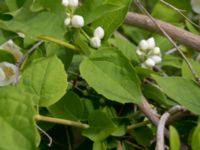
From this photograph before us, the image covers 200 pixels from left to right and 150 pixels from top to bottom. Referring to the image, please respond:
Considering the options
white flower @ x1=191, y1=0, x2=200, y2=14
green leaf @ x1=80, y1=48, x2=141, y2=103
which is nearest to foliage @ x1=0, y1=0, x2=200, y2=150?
green leaf @ x1=80, y1=48, x2=141, y2=103

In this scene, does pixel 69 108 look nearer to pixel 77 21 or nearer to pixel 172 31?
pixel 77 21

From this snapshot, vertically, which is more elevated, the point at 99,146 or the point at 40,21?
the point at 40,21

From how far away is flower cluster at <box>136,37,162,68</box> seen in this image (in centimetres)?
83

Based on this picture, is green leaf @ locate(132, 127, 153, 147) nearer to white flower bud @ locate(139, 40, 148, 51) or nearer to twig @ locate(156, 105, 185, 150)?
twig @ locate(156, 105, 185, 150)

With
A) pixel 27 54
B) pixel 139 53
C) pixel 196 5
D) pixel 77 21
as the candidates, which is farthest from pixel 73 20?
pixel 196 5

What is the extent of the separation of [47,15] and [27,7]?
0.03 meters

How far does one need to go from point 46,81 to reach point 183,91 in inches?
8.0

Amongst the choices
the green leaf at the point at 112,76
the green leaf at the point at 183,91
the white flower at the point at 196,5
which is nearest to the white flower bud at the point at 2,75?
the green leaf at the point at 112,76

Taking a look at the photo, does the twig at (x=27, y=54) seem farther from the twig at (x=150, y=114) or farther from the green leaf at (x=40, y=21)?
the twig at (x=150, y=114)

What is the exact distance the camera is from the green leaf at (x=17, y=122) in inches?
20.1

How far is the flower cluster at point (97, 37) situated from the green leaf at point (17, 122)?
7.5 inches

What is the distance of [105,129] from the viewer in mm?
692

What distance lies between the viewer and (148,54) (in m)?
0.85

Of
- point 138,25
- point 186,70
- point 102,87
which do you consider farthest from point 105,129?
point 138,25
